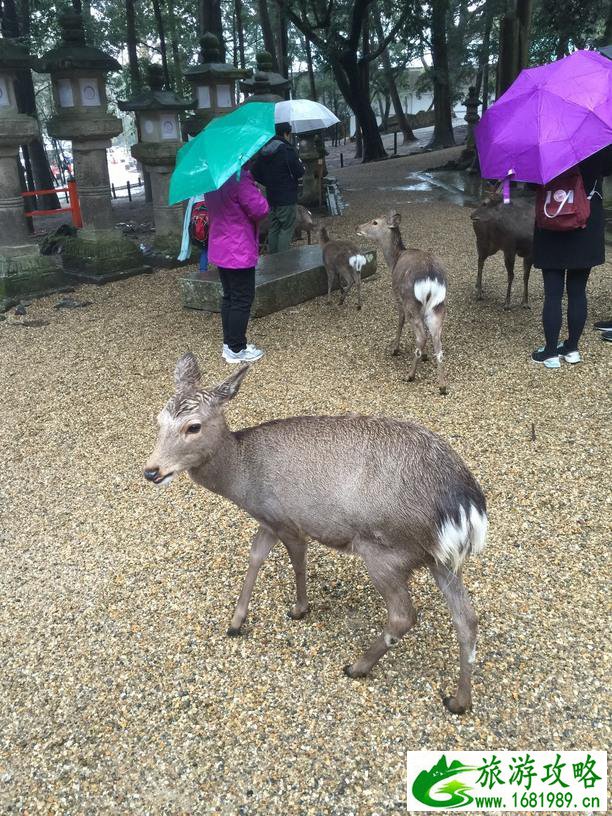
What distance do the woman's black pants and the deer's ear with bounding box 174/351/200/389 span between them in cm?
316

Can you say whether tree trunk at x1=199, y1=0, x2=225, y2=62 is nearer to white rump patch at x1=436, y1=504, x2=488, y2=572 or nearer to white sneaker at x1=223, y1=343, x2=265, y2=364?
white sneaker at x1=223, y1=343, x2=265, y2=364

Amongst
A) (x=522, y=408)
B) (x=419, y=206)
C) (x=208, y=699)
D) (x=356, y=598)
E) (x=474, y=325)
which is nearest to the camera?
(x=208, y=699)

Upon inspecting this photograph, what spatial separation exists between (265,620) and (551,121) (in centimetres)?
390

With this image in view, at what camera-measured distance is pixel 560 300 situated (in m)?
5.19

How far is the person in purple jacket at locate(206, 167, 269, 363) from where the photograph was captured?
531cm

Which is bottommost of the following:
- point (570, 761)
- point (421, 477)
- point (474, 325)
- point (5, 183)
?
point (570, 761)

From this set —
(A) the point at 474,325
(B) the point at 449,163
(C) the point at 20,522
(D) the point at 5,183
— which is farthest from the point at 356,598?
(B) the point at 449,163

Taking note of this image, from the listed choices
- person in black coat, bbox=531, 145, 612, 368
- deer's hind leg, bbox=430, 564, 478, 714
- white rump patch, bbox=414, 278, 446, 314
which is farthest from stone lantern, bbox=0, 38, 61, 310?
deer's hind leg, bbox=430, 564, 478, 714

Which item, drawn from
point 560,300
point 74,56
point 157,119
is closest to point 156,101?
point 157,119

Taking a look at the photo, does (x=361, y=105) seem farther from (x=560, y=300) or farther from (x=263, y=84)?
(x=560, y=300)

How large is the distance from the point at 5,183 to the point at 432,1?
14.8 m

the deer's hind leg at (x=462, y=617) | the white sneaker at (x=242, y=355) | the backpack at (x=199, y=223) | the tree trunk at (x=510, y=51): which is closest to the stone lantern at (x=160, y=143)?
the backpack at (x=199, y=223)

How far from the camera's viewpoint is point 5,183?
322 inches

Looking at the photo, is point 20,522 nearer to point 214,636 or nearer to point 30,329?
point 214,636
